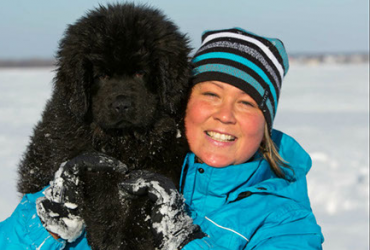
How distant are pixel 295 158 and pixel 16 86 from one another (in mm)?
16151

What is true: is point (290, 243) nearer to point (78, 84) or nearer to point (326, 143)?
point (78, 84)

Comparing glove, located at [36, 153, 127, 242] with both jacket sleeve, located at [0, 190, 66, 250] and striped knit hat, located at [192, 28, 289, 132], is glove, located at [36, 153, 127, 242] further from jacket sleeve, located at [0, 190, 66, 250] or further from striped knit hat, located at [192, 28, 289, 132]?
striped knit hat, located at [192, 28, 289, 132]

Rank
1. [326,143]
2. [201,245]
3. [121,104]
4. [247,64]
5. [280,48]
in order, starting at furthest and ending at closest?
1. [326,143]
2. [280,48]
3. [247,64]
4. [121,104]
5. [201,245]

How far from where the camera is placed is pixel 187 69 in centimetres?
241

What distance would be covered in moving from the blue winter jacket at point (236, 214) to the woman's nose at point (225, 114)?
241 mm

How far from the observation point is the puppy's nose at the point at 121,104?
2.23m

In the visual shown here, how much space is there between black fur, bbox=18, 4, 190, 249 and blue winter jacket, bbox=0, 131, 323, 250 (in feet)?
0.56

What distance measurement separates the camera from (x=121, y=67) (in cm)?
229

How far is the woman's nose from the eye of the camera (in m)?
2.31

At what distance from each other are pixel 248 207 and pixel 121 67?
3.06 ft

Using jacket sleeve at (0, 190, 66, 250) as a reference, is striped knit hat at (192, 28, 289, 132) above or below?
above

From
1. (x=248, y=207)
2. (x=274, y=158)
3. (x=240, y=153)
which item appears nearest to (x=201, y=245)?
(x=248, y=207)

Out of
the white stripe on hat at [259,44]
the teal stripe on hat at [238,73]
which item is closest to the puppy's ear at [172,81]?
the teal stripe on hat at [238,73]

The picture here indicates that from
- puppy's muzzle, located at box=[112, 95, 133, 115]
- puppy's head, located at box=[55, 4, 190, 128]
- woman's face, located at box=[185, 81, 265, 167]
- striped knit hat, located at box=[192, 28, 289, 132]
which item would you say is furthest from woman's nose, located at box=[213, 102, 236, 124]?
puppy's muzzle, located at box=[112, 95, 133, 115]
